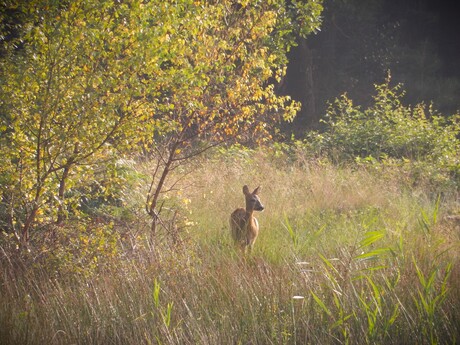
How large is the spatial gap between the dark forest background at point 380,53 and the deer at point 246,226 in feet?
56.0

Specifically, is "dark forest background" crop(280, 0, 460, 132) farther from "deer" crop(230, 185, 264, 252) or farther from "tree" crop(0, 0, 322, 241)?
"tree" crop(0, 0, 322, 241)

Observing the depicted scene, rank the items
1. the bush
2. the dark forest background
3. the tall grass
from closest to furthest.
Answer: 1. the tall grass
2. the bush
3. the dark forest background

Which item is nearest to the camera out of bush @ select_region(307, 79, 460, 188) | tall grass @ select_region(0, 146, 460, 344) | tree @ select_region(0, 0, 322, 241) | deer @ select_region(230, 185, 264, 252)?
tall grass @ select_region(0, 146, 460, 344)

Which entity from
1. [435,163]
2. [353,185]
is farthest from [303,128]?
[353,185]

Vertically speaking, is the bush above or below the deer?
above

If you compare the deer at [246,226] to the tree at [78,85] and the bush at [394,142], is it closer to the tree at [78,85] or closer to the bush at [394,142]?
the tree at [78,85]

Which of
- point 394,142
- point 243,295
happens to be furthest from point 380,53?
point 243,295

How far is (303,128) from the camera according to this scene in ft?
76.6

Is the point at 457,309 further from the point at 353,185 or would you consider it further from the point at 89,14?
the point at 353,185

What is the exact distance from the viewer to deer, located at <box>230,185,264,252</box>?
24.3ft

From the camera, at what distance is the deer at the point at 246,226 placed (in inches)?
292

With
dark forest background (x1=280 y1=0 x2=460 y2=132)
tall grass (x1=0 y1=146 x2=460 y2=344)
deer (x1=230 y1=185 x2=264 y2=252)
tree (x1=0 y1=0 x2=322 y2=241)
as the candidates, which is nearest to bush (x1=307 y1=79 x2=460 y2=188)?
deer (x1=230 y1=185 x2=264 y2=252)

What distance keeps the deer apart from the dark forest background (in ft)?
56.0

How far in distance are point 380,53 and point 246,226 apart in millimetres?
21019
